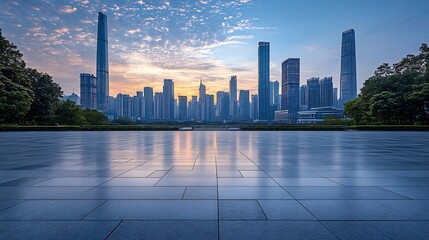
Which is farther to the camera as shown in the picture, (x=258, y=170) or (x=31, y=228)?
(x=258, y=170)

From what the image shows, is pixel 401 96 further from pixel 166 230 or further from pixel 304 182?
pixel 166 230

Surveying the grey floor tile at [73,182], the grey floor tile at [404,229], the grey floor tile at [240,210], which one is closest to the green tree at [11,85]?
the grey floor tile at [73,182]

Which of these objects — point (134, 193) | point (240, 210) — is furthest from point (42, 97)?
point (240, 210)

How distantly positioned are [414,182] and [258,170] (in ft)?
12.8

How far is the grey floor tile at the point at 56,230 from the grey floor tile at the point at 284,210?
7.98 ft

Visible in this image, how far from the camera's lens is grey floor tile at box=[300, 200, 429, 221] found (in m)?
3.69

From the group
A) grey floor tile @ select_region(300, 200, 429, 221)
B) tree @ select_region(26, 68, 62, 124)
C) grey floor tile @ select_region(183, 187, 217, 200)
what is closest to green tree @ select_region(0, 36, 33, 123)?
tree @ select_region(26, 68, 62, 124)

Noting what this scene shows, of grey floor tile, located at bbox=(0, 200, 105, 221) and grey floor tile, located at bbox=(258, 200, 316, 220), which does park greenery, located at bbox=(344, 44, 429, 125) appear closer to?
grey floor tile, located at bbox=(258, 200, 316, 220)

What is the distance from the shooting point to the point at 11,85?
31328mm

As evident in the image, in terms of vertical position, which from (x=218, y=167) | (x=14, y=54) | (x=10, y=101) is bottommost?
(x=218, y=167)

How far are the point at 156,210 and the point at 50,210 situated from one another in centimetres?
180

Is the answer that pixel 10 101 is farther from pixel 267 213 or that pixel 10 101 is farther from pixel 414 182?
pixel 414 182

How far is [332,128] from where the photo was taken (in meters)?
42.7

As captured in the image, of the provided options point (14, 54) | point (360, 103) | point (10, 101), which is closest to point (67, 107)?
point (14, 54)
